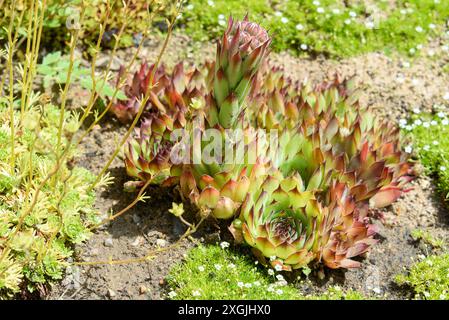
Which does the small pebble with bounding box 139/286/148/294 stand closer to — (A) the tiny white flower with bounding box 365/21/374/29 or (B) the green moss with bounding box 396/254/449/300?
(B) the green moss with bounding box 396/254/449/300

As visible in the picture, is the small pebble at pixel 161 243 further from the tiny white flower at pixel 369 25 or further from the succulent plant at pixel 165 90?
the tiny white flower at pixel 369 25

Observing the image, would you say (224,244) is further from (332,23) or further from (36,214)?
(332,23)

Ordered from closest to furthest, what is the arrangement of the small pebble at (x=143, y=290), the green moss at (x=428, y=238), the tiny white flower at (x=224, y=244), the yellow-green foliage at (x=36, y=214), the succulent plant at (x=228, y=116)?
the yellow-green foliage at (x=36, y=214)
the succulent plant at (x=228, y=116)
the small pebble at (x=143, y=290)
the tiny white flower at (x=224, y=244)
the green moss at (x=428, y=238)

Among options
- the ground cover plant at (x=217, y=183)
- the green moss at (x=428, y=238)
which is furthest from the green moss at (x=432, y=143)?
the green moss at (x=428, y=238)

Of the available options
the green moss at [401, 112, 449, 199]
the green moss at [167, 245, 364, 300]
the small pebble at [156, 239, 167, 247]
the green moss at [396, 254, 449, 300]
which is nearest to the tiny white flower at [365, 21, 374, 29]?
the green moss at [401, 112, 449, 199]

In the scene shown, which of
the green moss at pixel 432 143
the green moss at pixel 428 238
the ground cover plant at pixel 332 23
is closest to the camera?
the green moss at pixel 428 238

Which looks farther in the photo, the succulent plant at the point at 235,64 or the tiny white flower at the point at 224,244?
the tiny white flower at the point at 224,244
